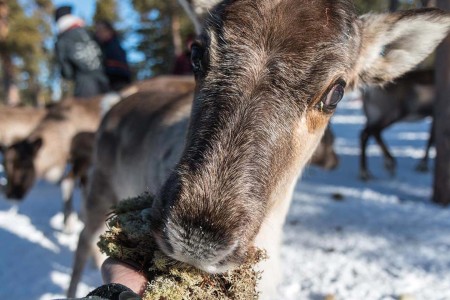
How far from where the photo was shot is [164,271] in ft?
Answer: 5.96

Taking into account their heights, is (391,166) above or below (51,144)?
below

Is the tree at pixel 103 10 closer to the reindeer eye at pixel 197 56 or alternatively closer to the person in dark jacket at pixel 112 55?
the person in dark jacket at pixel 112 55

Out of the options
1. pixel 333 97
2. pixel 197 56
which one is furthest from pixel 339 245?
pixel 197 56

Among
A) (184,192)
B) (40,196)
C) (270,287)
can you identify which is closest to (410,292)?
(270,287)

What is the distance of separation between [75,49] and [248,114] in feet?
25.2

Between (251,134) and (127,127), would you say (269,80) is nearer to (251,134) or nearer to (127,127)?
(251,134)

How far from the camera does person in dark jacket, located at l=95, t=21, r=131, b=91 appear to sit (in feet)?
31.7

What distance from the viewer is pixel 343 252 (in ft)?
17.4

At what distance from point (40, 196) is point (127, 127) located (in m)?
5.98

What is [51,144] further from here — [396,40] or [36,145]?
[396,40]

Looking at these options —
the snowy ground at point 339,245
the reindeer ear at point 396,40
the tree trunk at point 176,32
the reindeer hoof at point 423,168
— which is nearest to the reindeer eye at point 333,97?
the reindeer ear at point 396,40

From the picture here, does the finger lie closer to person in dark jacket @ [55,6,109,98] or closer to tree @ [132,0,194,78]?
person in dark jacket @ [55,6,109,98]

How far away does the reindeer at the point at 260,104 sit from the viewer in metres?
1.67

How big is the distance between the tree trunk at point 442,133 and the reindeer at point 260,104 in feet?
13.4
